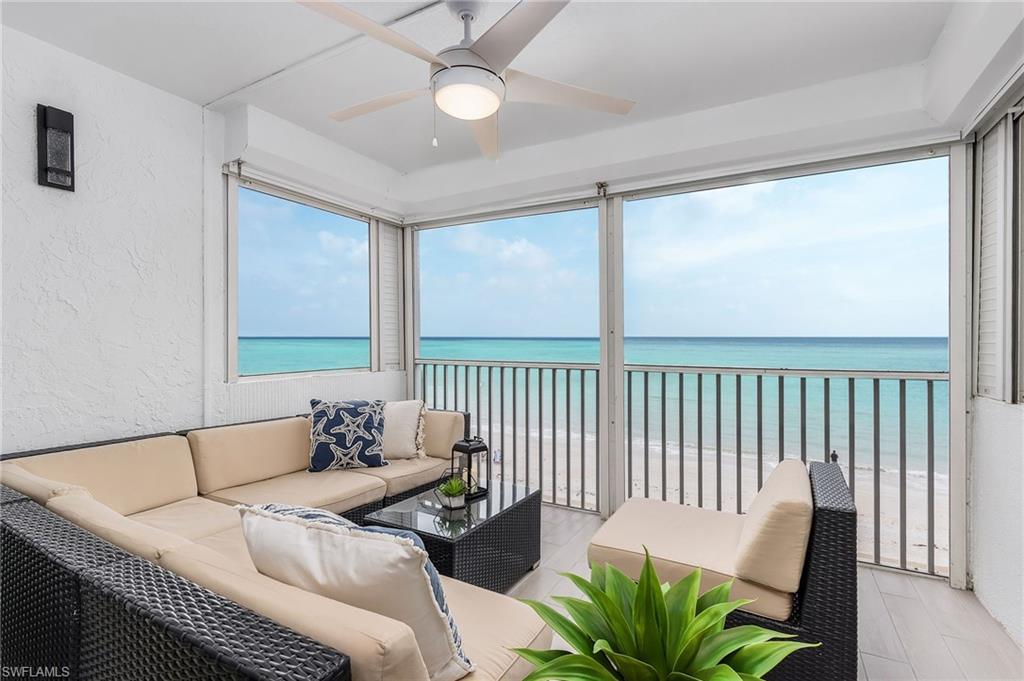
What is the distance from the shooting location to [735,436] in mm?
3486

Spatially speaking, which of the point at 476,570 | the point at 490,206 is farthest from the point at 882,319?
the point at 476,570

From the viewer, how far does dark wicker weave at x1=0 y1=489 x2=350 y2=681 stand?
0.74 metres

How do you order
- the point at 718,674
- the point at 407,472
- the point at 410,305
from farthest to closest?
the point at 410,305, the point at 407,472, the point at 718,674

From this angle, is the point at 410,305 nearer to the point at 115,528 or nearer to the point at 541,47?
the point at 541,47

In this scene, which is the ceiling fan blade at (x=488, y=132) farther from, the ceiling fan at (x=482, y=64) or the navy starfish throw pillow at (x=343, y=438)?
the navy starfish throw pillow at (x=343, y=438)

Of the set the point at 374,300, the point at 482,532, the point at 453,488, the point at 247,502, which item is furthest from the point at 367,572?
the point at 374,300

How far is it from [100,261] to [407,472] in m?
2.02

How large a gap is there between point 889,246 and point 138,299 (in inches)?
Result: 214

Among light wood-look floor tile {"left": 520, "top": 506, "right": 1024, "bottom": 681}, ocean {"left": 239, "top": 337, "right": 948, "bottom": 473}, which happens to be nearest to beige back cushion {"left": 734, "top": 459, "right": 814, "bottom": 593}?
light wood-look floor tile {"left": 520, "top": 506, "right": 1024, "bottom": 681}

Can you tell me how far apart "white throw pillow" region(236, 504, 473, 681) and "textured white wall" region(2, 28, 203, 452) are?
2.03 meters

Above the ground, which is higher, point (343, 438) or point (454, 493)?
point (343, 438)

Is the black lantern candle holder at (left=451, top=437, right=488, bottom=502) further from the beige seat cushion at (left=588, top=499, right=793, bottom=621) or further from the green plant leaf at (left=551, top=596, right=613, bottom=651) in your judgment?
the green plant leaf at (left=551, top=596, right=613, bottom=651)

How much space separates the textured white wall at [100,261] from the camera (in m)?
2.25

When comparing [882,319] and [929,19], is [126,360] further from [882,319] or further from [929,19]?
[882,319]
